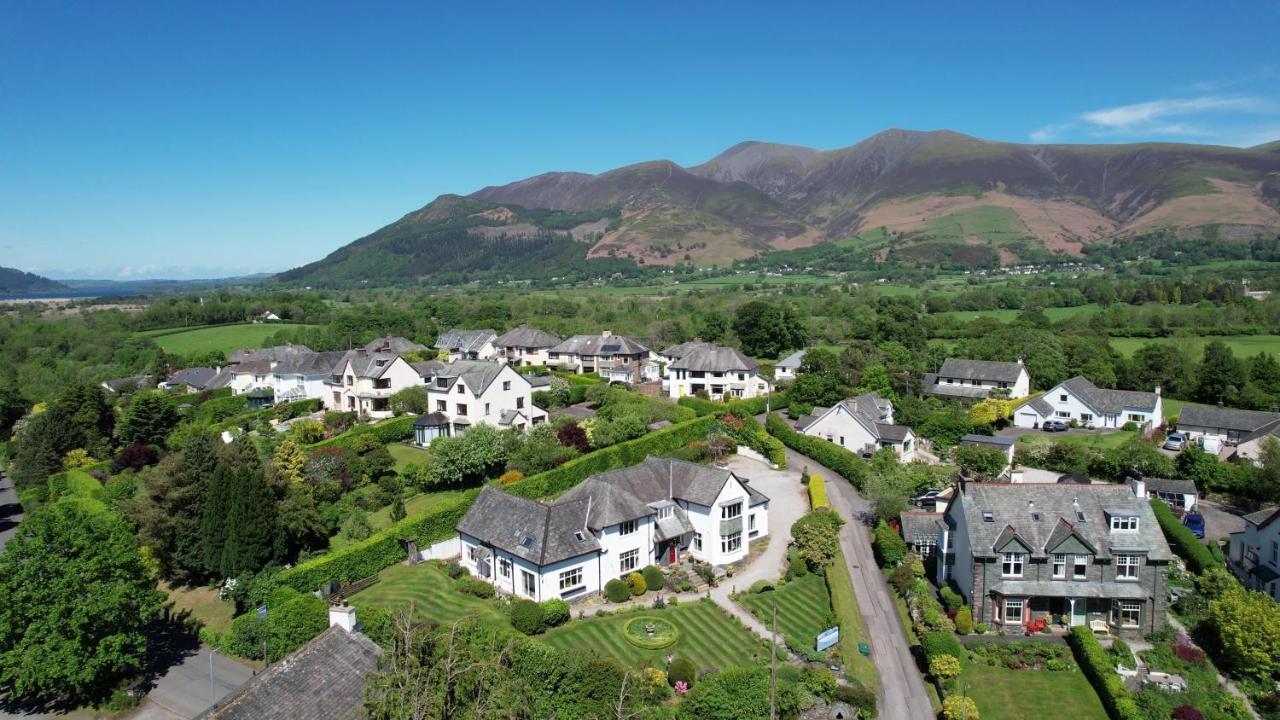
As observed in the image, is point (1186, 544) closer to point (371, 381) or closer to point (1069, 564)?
point (1069, 564)

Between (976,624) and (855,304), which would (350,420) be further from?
(855,304)

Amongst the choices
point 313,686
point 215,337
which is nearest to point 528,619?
point 313,686

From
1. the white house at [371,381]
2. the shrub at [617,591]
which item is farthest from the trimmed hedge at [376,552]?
the white house at [371,381]

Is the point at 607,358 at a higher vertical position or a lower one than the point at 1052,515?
higher

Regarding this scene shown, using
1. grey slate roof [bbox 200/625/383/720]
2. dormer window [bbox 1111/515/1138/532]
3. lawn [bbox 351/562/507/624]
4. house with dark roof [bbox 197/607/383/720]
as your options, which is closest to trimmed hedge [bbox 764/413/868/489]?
dormer window [bbox 1111/515/1138/532]

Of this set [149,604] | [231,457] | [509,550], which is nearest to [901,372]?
[509,550]

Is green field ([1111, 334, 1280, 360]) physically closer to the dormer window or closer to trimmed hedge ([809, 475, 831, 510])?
trimmed hedge ([809, 475, 831, 510])

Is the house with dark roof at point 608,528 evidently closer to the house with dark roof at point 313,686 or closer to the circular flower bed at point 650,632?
the circular flower bed at point 650,632
